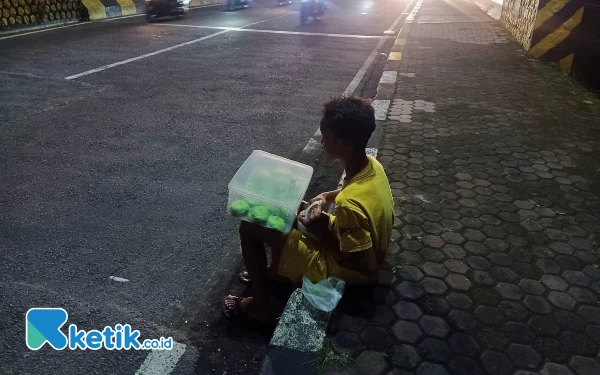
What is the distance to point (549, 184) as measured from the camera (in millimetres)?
3762

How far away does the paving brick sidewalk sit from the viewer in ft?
7.06

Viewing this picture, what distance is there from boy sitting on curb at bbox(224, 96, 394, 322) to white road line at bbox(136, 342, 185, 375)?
35 centimetres

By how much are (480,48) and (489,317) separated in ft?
31.3

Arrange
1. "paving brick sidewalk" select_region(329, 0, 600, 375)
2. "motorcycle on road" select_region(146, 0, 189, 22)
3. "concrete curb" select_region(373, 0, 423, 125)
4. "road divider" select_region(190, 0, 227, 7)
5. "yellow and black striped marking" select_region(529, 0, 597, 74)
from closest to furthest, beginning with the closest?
"paving brick sidewalk" select_region(329, 0, 600, 375)
"concrete curb" select_region(373, 0, 423, 125)
"yellow and black striped marking" select_region(529, 0, 597, 74)
"motorcycle on road" select_region(146, 0, 189, 22)
"road divider" select_region(190, 0, 227, 7)

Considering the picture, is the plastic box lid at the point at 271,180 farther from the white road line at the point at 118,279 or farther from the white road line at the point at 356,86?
the white road line at the point at 356,86

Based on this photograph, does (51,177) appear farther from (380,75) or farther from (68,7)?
(68,7)

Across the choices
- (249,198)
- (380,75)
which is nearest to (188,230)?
(249,198)

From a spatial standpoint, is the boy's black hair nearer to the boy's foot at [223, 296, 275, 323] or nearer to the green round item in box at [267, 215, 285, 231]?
the green round item in box at [267, 215, 285, 231]

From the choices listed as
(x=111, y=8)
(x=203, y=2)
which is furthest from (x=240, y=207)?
(x=203, y=2)

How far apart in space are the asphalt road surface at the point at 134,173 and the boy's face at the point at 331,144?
1082mm

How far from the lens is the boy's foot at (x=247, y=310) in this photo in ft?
7.84

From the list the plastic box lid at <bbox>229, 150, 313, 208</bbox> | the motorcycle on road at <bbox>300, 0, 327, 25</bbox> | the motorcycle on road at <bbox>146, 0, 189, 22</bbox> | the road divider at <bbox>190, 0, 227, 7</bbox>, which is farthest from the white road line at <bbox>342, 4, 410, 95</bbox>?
the road divider at <bbox>190, 0, 227, 7</bbox>

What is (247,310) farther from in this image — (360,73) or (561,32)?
(561,32)

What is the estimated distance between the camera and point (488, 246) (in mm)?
2936
